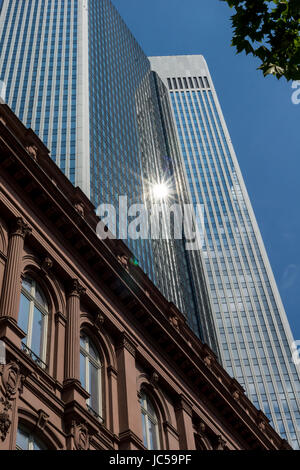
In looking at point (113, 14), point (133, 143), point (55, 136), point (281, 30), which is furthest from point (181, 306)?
point (281, 30)

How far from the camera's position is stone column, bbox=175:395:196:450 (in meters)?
29.8

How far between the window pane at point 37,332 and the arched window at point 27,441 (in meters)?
3.30

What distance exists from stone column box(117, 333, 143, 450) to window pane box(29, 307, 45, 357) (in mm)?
4402

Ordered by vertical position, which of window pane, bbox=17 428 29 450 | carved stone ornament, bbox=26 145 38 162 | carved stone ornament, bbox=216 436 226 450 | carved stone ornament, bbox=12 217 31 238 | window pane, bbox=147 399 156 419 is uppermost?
carved stone ornament, bbox=26 145 38 162

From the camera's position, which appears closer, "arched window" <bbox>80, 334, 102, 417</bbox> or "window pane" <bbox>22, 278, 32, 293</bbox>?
"window pane" <bbox>22, 278, 32, 293</bbox>

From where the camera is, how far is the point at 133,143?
431 ft

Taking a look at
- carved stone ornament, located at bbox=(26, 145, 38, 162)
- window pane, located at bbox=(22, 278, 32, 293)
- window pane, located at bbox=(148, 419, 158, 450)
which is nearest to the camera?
window pane, located at bbox=(22, 278, 32, 293)

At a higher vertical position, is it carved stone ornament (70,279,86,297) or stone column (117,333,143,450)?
carved stone ornament (70,279,86,297)

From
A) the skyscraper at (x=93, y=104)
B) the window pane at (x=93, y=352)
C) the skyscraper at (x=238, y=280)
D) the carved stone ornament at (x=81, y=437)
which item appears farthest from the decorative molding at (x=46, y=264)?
the skyscraper at (x=238, y=280)

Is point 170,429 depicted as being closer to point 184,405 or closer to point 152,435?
point 152,435

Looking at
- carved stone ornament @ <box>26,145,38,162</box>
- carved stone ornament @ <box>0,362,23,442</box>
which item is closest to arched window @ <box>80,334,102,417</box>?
carved stone ornament @ <box>0,362,23,442</box>

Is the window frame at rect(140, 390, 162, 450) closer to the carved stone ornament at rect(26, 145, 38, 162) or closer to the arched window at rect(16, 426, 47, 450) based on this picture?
the arched window at rect(16, 426, 47, 450)

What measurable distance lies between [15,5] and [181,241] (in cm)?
6465
